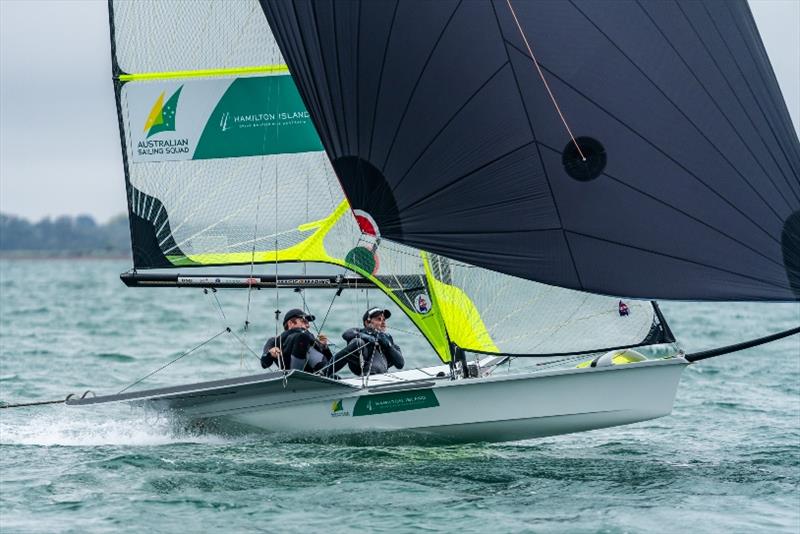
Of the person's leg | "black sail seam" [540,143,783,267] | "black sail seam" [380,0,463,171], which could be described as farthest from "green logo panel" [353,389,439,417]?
"black sail seam" [540,143,783,267]

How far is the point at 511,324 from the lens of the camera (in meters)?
10.6

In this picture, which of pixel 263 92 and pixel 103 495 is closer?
pixel 103 495

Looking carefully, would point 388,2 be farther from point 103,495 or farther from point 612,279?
point 103,495

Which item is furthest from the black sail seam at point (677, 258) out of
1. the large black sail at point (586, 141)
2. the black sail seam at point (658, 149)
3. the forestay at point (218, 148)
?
the forestay at point (218, 148)

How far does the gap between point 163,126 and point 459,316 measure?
3306mm

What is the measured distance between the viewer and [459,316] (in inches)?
424

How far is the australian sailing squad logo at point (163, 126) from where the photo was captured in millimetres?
11938

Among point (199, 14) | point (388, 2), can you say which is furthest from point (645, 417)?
point (199, 14)

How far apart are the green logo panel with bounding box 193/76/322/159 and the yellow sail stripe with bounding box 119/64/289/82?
0.22 ft

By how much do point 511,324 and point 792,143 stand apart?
2583 mm

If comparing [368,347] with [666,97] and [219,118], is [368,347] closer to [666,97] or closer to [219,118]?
[219,118]

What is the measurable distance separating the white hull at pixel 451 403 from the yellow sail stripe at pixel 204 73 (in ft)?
9.33

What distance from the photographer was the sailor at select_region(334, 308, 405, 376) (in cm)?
1112

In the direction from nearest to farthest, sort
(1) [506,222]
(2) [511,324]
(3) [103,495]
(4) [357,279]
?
(3) [103,495], (1) [506,222], (2) [511,324], (4) [357,279]
